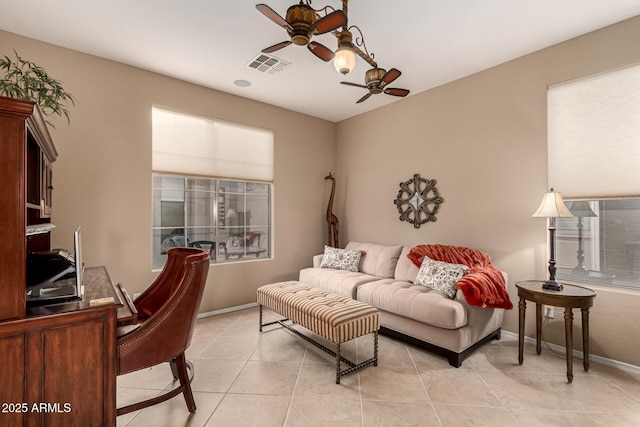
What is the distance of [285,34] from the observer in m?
2.81

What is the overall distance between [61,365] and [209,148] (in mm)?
3101

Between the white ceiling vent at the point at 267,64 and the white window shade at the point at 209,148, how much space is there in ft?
3.48

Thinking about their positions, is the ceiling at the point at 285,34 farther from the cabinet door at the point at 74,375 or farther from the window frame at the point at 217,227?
the cabinet door at the point at 74,375

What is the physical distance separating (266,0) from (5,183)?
82.4 inches

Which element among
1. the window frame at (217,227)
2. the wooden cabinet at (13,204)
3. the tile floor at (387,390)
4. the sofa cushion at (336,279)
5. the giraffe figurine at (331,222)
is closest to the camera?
the wooden cabinet at (13,204)

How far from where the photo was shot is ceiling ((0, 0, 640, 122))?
2.41 m

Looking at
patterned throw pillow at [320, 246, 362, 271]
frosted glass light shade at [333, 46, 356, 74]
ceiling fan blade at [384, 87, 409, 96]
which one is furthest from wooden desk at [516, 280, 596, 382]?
frosted glass light shade at [333, 46, 356, 74]

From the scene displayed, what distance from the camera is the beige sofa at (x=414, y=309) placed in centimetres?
266

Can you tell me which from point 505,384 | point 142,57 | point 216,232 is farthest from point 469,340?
point 142,57

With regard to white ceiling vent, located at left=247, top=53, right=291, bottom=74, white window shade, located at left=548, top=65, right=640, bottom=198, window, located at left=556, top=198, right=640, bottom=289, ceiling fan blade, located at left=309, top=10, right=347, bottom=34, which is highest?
white ceiling vent, located at left=247, top=53, right=291, bottom=74

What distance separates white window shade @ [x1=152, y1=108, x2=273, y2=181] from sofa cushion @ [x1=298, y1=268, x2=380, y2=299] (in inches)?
63.7

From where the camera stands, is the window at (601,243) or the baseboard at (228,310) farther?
the baseboard at (228,310)

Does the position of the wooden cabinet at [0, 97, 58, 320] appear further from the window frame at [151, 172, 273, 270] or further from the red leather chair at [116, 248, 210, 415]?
the window frame at [151, 172, 273, 270]

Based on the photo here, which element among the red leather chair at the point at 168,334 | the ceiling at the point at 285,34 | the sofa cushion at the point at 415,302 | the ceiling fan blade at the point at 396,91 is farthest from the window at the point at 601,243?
the red leather chair at the point at 168,334
